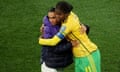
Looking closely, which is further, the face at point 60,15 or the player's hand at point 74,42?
the player's hand at point 74,42

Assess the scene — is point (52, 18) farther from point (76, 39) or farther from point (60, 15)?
point (76, 39)

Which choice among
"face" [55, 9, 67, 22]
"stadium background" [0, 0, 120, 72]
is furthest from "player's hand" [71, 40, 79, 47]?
"stadium background" [0, 0, 120, 72]

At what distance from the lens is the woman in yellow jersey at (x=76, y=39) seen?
492cm

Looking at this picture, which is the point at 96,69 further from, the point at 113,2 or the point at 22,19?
the point at 113,2

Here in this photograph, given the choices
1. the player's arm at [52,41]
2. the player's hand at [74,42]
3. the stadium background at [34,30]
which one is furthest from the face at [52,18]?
the stadium background at [34,30]

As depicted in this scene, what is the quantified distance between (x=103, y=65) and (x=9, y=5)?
345 cm

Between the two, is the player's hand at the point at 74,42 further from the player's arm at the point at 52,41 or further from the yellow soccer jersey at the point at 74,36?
the player's arm at the point at 52,41

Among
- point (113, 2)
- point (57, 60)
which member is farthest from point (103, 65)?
point (113, 2)

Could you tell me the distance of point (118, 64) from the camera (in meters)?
7.08

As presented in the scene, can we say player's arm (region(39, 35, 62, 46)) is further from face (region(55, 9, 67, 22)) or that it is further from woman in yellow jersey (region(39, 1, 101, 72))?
face (region(55, 9, 67, 22))

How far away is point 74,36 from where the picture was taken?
16.5 feet

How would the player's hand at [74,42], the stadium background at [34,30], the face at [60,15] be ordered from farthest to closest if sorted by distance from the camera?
the stadium background at [34,30]
the player's hand at [74,42]
the face at [60,15]

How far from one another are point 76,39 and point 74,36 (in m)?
0.04

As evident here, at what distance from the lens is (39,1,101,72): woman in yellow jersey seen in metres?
4.92
